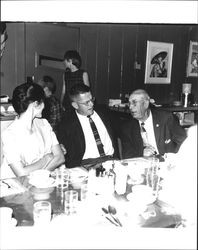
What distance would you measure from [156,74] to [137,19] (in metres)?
6.32

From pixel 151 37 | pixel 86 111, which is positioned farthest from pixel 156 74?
pixel 86 111

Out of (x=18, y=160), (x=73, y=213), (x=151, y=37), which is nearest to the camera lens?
(x=73, y=213)

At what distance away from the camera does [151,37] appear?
6.73m

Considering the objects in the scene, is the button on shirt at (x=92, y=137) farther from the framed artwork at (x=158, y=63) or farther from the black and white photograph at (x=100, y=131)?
the framed artwork at (x=158, y=63)

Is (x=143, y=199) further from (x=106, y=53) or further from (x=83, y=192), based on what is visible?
(x=106, y=53)

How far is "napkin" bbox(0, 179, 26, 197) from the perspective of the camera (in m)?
1.93

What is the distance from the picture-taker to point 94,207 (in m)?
1.70

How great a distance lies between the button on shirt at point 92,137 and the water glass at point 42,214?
1.53 m

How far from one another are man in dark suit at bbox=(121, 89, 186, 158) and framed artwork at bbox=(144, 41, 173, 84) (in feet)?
11.3

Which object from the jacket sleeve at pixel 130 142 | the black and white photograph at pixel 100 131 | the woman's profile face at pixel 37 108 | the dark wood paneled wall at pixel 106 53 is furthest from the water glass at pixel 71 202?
the dark wood paneled wall at pixel 106 53

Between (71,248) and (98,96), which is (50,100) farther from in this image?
(71,248)

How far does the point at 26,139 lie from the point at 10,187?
63cm

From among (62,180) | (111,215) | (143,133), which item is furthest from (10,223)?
(143,133)

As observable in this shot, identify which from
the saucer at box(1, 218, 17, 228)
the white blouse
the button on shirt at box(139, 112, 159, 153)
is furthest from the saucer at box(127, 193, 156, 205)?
the button on shirt at box(139, 112, 159, 153)
